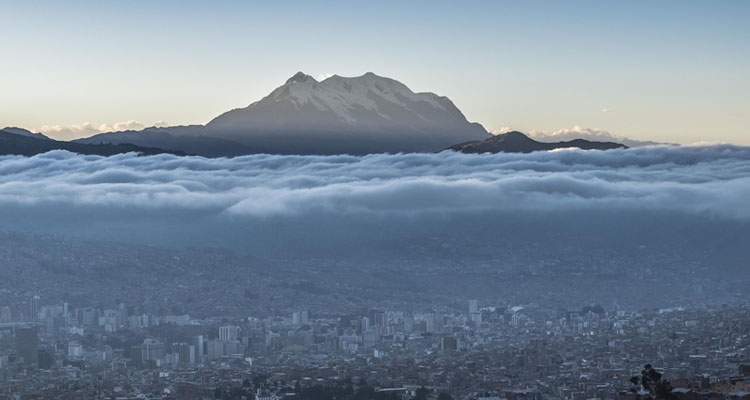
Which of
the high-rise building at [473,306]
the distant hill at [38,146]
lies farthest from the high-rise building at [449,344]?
the distant hill at [38,146]

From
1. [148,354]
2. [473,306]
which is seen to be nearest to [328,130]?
[473,306]

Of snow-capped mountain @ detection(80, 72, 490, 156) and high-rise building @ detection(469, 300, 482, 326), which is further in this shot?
snow-capped mountain @ detection(80, 72, 490, 156)

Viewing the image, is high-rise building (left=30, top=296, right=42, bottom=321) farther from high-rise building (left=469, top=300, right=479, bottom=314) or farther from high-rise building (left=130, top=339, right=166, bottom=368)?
high-rise building (left=469, top=300, right=479, bottom=314)

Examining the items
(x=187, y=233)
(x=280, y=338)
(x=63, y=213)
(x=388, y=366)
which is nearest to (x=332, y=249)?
(x=187, y=233)

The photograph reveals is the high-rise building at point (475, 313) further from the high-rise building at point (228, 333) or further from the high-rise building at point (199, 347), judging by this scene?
the high-rise building at point (199, 347)

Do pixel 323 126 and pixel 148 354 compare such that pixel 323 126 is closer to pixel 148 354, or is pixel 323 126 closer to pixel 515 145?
pixel 515 145

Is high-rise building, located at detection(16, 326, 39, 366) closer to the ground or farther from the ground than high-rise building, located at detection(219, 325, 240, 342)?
farther from the ground

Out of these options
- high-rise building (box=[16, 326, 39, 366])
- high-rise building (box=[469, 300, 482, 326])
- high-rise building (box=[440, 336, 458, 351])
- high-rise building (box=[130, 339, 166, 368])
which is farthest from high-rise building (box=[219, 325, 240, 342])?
high-rise building (box=[469, 300, 482, 326])
